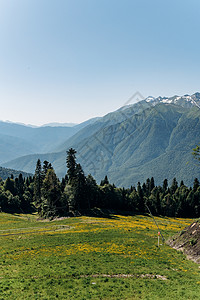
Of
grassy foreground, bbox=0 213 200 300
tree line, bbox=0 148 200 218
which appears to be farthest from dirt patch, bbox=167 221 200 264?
tree line, bbox=0 148 200 218

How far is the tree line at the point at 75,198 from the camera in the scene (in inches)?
3017

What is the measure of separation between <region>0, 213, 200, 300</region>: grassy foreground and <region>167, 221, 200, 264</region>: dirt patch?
170cm

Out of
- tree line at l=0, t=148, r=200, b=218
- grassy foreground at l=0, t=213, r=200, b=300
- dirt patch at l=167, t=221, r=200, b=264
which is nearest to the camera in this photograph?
grassy foreground at l=0, t=213, r=200, b=300

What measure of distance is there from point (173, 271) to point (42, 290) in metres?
15.6

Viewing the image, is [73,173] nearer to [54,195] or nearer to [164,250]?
[54,195]

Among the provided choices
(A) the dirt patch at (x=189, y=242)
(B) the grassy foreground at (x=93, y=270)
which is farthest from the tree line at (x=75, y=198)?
(B) the grassy foreground at (x=93, y=270)

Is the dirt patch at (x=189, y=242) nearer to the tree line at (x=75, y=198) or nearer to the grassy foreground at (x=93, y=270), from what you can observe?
the grassy foreground at (x=93, y=270)

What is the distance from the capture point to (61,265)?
25.9m

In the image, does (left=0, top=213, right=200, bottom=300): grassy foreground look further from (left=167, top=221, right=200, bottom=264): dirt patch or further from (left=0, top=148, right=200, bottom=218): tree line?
(left=0, top=148, right=200, bottom=218): tree line

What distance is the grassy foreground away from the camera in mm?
19594

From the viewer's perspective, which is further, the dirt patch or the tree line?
the tree line

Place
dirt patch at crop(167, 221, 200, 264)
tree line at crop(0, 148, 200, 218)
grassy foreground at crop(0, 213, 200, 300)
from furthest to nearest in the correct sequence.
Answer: tree line at crop(0, 148, 200, 218), dirt patch at crop(167, 221, 200, 264), grassy foreground at crop(0, 213, 200, 300)

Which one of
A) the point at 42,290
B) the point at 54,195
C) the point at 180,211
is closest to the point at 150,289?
the point at 42,290

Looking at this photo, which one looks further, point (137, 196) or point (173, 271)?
point (137, 196)
